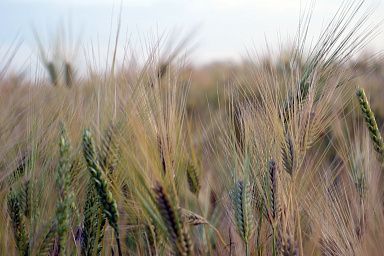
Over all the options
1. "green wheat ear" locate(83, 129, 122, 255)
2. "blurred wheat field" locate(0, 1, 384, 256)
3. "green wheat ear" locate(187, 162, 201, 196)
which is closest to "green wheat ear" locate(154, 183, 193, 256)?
"blurred wheat field" locate(0, 1, 384, 256)

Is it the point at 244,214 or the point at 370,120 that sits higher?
the point at 370,120

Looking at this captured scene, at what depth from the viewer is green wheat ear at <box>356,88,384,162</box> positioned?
153 centimetres

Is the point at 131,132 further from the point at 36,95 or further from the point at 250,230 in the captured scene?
the point at 36,95

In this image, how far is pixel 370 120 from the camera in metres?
1.54

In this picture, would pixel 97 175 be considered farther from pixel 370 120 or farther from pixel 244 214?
pixel 370 120

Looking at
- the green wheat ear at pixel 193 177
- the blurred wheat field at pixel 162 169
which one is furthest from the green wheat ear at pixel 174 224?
the green wheat ear at pixel 193 177

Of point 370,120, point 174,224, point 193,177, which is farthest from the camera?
point 193,177

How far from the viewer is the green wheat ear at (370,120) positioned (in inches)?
60.1

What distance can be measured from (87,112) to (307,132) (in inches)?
21.8

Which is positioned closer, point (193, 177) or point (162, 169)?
point (162, 169)

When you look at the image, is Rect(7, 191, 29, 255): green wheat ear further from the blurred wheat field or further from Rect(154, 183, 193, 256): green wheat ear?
Rect(154, 183, 193, 256): green wheat ear

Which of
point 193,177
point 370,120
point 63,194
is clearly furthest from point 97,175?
point 370,120

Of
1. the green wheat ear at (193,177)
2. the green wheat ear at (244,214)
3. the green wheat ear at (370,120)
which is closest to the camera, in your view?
the green wheat ear at (244,214)

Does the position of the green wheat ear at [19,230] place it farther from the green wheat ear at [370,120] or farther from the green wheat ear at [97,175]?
the green wheat ear at [370,120]
